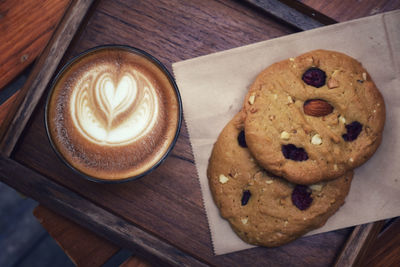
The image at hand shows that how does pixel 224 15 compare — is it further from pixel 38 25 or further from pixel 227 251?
pixel 227 251

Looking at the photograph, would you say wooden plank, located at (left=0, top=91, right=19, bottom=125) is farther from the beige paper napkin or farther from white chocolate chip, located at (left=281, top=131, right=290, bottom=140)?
white chocolate chip, located at (left=281, top=131, right=290, bottom=140)

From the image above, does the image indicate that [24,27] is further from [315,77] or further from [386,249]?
[386,249]

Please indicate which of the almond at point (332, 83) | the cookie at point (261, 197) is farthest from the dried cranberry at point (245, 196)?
the almond at point (332, 83)

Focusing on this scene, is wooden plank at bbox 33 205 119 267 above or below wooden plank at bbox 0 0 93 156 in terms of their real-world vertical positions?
below

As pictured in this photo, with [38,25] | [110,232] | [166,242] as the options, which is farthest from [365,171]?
[38,25]

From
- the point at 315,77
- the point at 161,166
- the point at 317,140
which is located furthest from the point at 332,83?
the point at 161,166

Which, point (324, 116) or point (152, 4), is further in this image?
point (152, 4)

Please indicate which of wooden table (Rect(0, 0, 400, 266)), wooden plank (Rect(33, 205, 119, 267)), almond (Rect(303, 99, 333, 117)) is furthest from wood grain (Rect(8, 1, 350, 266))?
almond (Rect(303, 99, 333, 117))

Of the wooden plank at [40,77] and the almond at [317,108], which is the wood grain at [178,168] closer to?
the wooden plank at [40,77]
